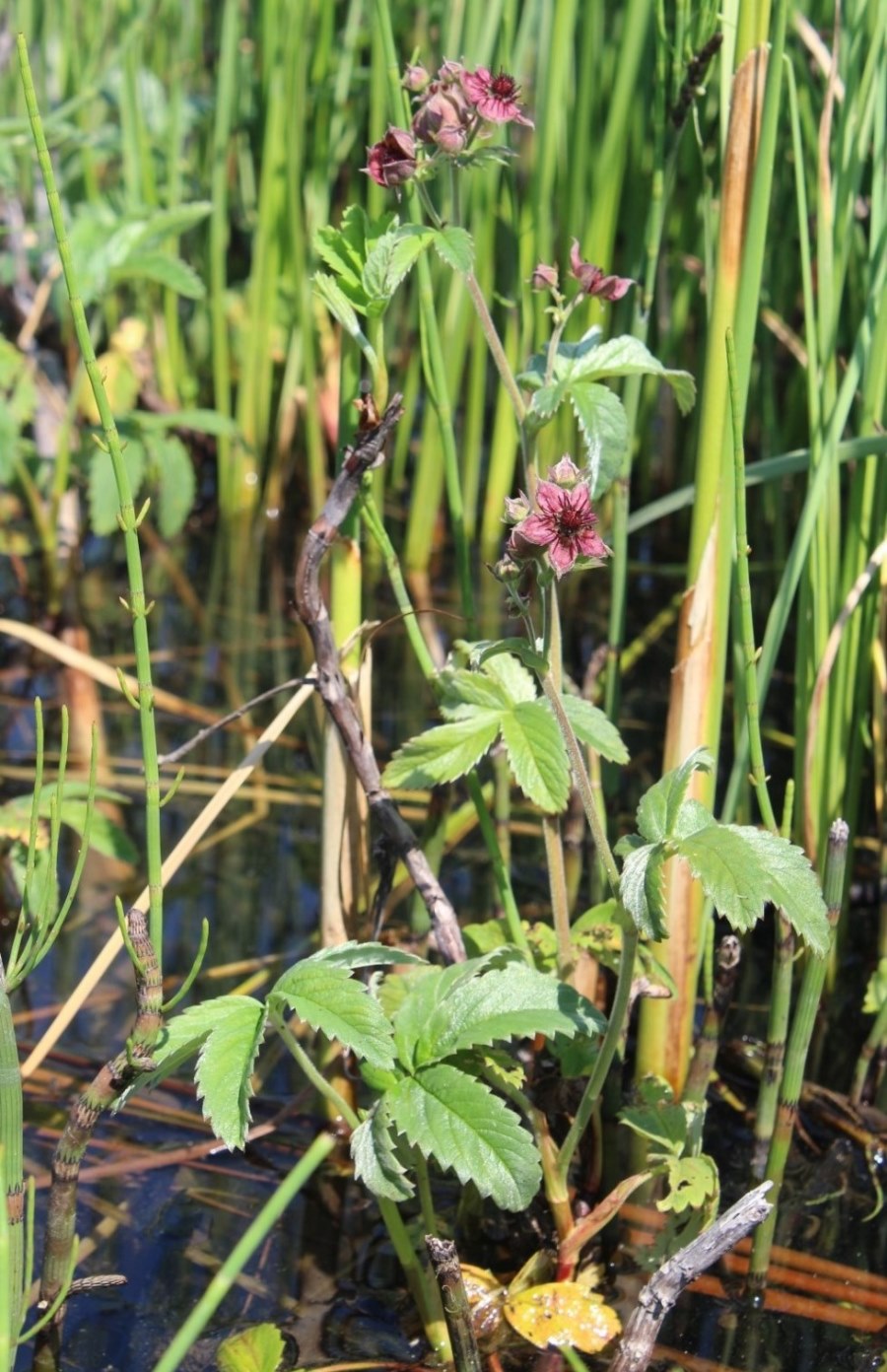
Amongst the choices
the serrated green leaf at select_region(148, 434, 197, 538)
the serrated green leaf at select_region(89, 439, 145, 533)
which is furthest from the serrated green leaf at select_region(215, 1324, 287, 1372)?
the serrated green leaf at select_region(148, 434, 197, 538)

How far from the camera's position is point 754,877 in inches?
35.4

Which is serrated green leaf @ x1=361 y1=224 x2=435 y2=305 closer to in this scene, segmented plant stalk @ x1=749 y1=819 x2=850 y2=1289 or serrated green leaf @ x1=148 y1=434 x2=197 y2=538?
segmented plant stalk @ x1=749 y1=819 x2=850 y2=1289

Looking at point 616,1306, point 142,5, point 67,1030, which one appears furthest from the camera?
point 142,5

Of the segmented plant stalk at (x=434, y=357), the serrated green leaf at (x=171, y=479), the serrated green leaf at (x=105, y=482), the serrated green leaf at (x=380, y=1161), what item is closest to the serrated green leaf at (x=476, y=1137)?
the serrated green leaf at (x=380, y=1161)

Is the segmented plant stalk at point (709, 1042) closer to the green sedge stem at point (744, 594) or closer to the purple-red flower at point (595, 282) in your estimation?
the green sedge stem at point (744, 594)

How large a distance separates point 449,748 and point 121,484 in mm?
386

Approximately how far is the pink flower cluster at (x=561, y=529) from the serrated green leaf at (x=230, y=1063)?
39 centimetres

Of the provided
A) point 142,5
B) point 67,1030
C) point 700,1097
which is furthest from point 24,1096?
point 142,5

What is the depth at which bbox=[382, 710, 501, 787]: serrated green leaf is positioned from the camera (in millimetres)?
1100

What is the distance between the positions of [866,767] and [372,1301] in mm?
1028

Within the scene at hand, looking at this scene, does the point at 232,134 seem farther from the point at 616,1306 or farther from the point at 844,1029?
the point at 616,1306

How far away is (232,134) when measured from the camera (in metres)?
3.07

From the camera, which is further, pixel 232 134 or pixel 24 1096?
pixel 232 134

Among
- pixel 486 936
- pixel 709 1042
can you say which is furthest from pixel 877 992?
pixel 486 936
